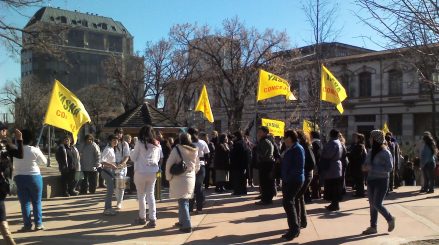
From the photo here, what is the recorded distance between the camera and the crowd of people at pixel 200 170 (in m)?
8.23

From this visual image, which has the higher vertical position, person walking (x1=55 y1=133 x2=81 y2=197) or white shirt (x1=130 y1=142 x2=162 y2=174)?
white shirt (x1=130 y1=142 x2=162 y2=174)

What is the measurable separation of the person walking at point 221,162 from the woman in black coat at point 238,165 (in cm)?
44

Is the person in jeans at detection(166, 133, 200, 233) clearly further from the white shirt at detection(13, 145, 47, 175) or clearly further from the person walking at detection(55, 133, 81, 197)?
the person walking at detection(55, 133, 81, 197)

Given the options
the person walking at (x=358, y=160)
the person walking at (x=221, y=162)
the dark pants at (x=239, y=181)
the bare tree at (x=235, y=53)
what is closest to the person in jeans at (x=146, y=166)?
the dark pants at (x=239, y=181)

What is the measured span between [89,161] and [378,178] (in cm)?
864

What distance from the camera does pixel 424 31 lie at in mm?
7434

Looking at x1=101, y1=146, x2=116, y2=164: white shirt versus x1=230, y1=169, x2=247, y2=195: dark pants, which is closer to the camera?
x1=101, y1=146, x2=116, y2=164: white shirt

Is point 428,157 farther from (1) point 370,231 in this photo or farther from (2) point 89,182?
(2) point 89,182

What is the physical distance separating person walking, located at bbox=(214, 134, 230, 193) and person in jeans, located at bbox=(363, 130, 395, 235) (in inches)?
225

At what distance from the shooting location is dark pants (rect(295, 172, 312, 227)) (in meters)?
8.36

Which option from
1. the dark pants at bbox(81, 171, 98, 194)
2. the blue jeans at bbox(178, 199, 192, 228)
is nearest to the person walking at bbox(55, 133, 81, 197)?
the dark pants at bbox(81, 171, 98, 194)

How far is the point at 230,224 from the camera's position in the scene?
369 inches

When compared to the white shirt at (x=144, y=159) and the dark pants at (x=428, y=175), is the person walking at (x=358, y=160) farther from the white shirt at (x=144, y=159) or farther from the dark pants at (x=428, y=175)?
the white shirt at (x=144, y=159)

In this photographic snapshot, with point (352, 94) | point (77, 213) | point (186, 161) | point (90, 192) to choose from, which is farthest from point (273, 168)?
point (352, 94)
